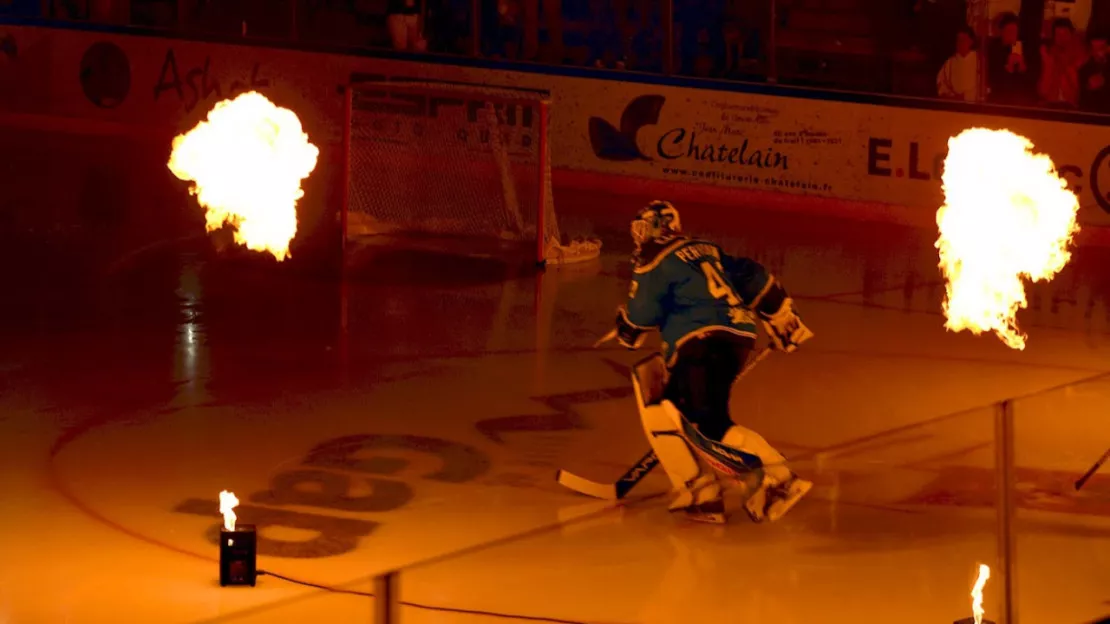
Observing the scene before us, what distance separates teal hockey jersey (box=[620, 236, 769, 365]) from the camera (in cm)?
871

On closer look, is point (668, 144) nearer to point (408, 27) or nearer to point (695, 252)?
point (408, 27)

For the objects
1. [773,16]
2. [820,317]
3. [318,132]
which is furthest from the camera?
[318,132]

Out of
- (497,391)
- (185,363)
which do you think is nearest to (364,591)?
(497,391)

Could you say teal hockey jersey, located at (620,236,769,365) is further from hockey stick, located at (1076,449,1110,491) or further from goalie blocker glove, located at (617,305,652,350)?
hockey stick, located at (1076,449,1110,491)

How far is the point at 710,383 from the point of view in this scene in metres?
8.70

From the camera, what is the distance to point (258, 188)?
52.5 feet

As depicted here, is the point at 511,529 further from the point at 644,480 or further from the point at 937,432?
the point at 937,432

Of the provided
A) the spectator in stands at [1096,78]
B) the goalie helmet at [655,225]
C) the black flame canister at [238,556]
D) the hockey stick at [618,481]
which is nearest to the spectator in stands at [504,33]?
the spectator in stands at [1096,78]

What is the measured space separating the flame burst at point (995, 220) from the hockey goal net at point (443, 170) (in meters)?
7.65

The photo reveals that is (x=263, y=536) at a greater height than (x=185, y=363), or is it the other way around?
(x=185, y=363)

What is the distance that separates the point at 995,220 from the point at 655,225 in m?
2.38

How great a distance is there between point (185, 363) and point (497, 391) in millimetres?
2413

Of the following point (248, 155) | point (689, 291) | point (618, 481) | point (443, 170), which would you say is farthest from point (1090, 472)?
point (443, 170)

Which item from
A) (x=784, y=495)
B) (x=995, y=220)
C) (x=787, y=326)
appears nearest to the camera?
(x=784, y=495)
